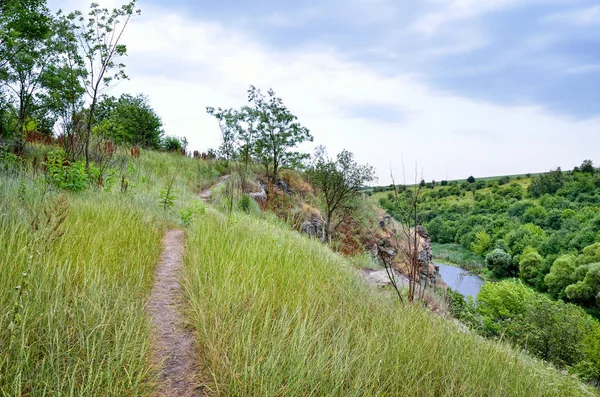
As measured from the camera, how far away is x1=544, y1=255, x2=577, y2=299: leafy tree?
47844 millimetres

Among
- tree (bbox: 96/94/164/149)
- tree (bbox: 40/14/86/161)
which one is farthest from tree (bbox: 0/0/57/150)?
tree (bbox: 96/94/164/149)

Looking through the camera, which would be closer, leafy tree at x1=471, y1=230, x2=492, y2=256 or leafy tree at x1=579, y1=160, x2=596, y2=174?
leafy tree at x1=471, y1=230, x2=492, y2=256

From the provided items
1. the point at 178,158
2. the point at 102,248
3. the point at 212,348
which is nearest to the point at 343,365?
the point at 212,348

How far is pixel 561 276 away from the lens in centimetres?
4834

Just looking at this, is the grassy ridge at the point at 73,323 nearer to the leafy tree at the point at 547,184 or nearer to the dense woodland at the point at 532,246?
the dense woodland at the point at 532,246

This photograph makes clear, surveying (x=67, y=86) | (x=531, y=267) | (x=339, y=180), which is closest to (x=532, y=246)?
(x=531, y=267)

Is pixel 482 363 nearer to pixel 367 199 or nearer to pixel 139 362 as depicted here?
pixel 139 362

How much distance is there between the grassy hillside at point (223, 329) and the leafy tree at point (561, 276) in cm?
5939

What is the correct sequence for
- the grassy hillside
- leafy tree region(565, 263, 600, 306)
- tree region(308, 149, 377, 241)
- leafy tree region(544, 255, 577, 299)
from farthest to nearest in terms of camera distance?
1. leafy tree region(544, 255, 577, 299)
2. leafy tree region(565, 263, 600, 306)
3. tree region(308, 149, 377, 241)
4. the grassy hillside

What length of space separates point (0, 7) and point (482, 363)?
14.3 m

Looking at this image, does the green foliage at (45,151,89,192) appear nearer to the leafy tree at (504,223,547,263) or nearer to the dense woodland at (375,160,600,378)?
the dense woodland at (375,160,600,378)

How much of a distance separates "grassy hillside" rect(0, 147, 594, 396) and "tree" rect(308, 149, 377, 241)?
1367cm

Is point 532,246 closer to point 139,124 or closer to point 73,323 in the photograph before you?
point 139,124

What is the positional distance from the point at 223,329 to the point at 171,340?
50 cm
